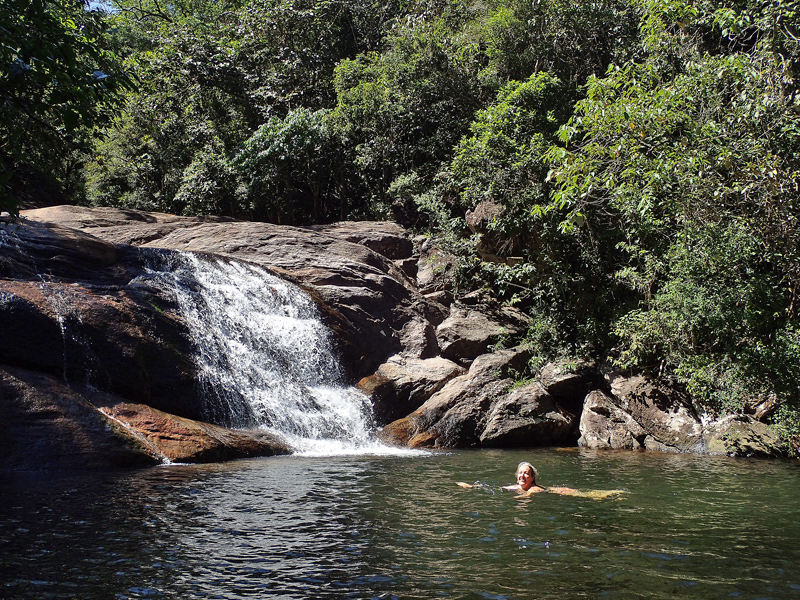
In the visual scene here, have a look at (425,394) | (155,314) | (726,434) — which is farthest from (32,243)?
(726,434)

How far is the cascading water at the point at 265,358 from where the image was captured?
46.8ft

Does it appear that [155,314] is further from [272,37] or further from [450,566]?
[272,37]

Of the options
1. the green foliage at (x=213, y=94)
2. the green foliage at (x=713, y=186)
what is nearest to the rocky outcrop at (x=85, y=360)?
the green foliage at (x=713, y=186)

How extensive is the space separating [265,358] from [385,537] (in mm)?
10163

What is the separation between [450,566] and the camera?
534 centimetres

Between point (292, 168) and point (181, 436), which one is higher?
point (292, 168)

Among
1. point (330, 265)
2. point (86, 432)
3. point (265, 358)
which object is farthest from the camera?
point (330, 265)

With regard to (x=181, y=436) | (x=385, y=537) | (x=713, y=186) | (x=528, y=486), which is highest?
(x=713, y=186)

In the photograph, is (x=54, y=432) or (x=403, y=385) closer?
(x=54, y=432)

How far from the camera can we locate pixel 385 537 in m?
6.32

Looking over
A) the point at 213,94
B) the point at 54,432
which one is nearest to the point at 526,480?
the point at 54,432

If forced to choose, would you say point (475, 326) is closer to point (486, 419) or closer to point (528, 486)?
point (486, 419)

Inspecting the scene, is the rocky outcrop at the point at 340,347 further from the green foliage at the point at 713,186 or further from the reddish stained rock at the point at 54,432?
the green foliage at the point at 713,186

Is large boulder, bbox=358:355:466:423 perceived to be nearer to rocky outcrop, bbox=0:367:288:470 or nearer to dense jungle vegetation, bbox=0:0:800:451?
dense jungle vegetation, bbox=0:0:800:451
